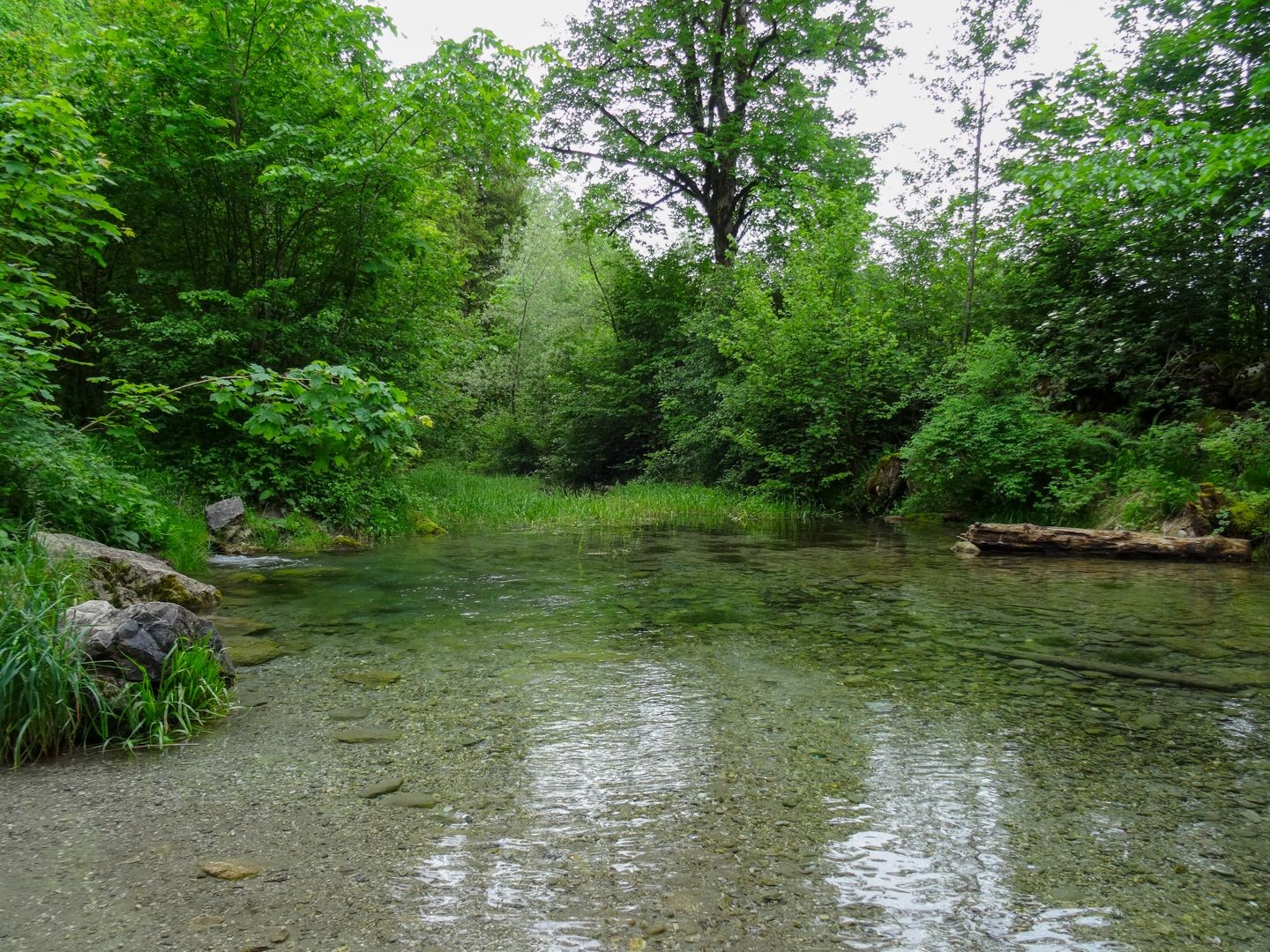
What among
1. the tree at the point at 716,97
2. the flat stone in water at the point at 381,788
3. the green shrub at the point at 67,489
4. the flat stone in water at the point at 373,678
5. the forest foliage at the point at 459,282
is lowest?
the flat stone in water at the point at 381,788

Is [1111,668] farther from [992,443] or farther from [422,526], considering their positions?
[422,526]

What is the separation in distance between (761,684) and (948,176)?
1658cm

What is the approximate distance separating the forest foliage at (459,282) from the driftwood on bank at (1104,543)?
0.64 m

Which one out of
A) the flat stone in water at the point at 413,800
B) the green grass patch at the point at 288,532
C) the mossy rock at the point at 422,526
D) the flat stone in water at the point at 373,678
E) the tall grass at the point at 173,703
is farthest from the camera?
the mossy rock at the point at 422,526

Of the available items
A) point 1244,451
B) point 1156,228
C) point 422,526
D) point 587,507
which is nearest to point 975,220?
Answer: point 1156,228

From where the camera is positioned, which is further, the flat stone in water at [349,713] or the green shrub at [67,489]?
the green shrub at [67,489]

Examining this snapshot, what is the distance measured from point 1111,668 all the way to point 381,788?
4586 millimetres

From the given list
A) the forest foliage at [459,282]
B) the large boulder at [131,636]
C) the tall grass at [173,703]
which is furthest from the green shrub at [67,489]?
the tall grass at [173,703]

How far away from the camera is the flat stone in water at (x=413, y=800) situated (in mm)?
2959

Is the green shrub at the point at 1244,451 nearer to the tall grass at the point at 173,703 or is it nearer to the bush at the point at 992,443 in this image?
the bush at the point at 992,443

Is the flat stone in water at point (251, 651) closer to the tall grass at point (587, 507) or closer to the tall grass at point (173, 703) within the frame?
the tall grass at point (173, 703)

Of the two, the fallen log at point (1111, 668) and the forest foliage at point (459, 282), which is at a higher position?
the forest foliage at point (459, 282)

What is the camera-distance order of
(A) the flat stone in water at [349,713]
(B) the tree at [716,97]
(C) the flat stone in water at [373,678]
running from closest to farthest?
(A) the flat stone in water at [349,713] < (C) the flat stone in water at [373,678] < (B) the tree at [716,97]

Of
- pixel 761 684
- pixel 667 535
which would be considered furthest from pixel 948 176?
pixel 761 684
